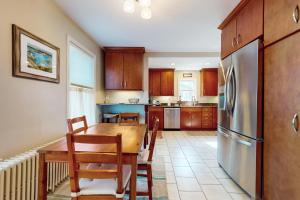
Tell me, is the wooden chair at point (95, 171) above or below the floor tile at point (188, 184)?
above

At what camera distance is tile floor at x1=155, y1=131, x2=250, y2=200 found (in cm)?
239

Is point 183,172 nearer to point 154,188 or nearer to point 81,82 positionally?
point 154,188

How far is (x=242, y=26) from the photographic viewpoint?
250cm

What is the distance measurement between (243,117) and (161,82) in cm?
546

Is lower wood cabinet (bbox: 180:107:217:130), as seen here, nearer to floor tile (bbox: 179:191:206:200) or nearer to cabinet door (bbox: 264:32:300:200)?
floor tile (bbox: 179:191:206:200)

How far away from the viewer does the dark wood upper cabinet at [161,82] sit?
7680 millimetres

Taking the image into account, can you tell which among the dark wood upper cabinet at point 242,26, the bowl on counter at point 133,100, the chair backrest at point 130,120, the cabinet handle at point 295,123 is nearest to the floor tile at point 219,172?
the chair backrest at point 130,120

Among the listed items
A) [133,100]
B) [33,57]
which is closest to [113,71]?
[133,100]

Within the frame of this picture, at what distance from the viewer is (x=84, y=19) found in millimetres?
3146

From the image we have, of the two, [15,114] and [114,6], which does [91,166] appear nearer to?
[15,114]

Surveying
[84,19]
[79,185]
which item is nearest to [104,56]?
[84,19]

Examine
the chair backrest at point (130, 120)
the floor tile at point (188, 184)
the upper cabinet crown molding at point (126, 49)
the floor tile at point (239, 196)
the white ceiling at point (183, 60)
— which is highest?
the upper cabinet crown molding at point (126, 49)

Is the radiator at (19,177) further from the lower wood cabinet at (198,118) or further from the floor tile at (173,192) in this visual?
the lower wood cabinet at (198,118)

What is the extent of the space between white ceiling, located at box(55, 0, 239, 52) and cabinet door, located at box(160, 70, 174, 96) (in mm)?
2981
